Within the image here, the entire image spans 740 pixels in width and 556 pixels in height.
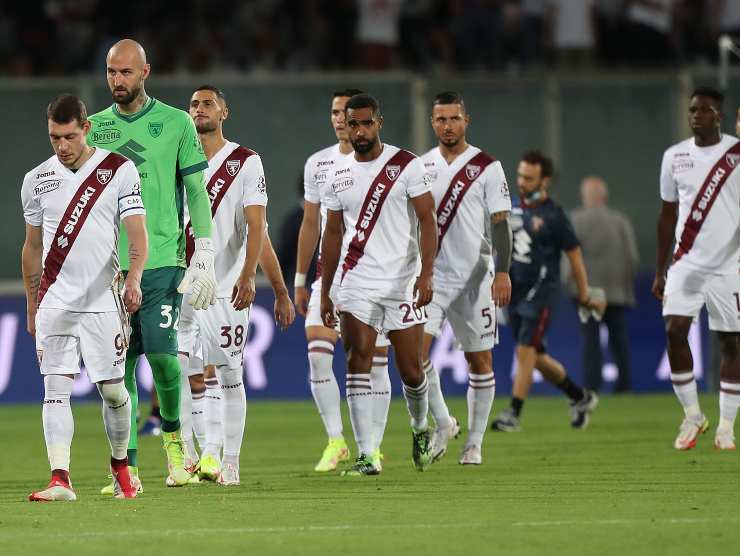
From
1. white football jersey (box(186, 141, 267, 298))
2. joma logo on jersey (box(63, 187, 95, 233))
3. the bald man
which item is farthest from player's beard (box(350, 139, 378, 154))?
the bald man

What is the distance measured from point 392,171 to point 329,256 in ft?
2.23

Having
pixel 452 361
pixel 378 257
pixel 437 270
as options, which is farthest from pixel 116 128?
pixel 452 361

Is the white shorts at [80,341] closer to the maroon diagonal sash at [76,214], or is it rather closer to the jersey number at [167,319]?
the maroon diagonal sash at [76,214]

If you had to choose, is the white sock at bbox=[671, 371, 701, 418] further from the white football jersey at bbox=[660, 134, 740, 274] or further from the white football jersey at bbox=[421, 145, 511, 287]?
the white football jersey at bbox=[421, 145, 511, 287]

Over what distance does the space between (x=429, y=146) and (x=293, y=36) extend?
→ 2.98m

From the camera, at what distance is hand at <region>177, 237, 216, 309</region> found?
9.77 metres

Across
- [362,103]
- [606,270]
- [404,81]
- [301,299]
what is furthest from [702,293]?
[404,81]

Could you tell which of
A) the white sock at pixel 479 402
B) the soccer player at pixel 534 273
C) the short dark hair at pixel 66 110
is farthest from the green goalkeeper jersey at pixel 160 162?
the soccer player at pixel 534 273

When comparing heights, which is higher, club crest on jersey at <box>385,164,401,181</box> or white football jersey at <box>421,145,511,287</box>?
club crest on jersey at <box>385,164,401,181</box>

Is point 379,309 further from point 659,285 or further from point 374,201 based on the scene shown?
point 659,285

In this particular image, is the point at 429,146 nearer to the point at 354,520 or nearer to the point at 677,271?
the point at 677,271

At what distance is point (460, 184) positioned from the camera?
1163 centimetres

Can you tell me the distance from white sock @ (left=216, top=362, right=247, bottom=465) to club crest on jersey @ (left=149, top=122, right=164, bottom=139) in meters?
1.57

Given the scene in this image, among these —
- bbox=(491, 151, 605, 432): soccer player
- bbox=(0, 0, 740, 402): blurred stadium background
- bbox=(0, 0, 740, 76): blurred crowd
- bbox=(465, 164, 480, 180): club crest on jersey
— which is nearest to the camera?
bbox=(465, 164, 480, 180): club crest on jersey
